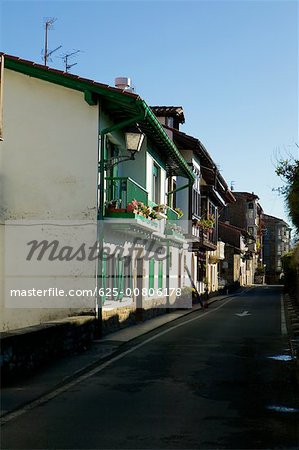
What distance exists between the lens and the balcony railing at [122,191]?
16.8 m

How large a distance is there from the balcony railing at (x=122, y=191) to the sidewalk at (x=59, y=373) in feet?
12.1

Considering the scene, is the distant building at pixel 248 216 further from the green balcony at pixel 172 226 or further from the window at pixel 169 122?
the green balcony at pixel 172 226

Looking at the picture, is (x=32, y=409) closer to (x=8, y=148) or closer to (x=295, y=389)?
(x=295, y=389)

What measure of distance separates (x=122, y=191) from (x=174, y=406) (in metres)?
9.94

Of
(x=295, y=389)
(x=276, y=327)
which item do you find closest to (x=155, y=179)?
(x=276, y=327)

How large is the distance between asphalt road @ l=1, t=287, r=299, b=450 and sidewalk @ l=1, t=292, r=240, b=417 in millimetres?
302

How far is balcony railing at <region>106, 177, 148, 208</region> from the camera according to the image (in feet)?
55.1

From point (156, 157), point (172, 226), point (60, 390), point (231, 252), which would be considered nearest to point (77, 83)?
point (156, 157)

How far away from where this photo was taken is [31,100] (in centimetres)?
1603

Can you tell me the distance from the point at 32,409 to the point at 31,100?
10249mm

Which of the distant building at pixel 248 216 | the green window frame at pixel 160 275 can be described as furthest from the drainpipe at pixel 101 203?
the distant building at pixel 248 216

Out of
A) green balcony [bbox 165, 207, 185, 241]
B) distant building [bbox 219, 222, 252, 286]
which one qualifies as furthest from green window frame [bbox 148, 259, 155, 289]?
distant building [bbox 219, 222, 252, 286]

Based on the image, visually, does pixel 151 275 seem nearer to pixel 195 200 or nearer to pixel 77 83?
pixel 77 83

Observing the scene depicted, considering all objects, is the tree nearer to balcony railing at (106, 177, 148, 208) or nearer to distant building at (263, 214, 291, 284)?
balcony railing at (106, 177, 148, 208)
